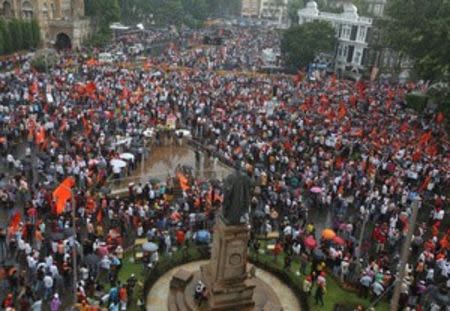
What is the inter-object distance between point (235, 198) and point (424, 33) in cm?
3022

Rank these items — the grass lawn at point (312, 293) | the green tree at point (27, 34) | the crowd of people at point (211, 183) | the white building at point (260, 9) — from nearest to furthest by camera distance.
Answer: the grass lawn at point (312, 293) → the crowd of people at point (211, 183) → the green tree at point (27, 34) → the white building at point (260, 9)

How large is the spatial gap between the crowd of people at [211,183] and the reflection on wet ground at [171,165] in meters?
0.69

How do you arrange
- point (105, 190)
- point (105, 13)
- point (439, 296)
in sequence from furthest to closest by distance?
point (105, 13), point (105, 190), point (439, 296)

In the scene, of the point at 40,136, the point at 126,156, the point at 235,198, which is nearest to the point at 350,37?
the point at 126,156

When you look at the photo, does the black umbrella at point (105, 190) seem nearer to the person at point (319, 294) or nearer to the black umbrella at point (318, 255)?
the black umbrella at point (318, 255)

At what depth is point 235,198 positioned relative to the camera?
1424cm

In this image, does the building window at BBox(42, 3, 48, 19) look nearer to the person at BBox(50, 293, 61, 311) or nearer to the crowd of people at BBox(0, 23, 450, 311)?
the crowd of people at BBox(0, 23, 450, 311)

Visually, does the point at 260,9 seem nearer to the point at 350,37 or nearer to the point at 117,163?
the point at 350,37

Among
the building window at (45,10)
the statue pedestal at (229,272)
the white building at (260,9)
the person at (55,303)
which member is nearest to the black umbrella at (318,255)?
the statue pedestal at (229,272)

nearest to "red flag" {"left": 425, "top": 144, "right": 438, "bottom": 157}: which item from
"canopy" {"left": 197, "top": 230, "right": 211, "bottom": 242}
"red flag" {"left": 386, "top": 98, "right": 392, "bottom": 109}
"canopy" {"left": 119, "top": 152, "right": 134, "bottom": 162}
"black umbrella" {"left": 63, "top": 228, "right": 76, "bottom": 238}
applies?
"red flag" {"left": 386, "top": 98, "right": 392, "bottom": 109}

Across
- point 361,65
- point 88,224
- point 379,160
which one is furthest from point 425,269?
point 361,65

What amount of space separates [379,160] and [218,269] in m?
16.4

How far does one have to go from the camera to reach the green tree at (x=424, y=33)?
35281 millimetres

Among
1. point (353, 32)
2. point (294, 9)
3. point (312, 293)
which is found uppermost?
point (294, 9)
